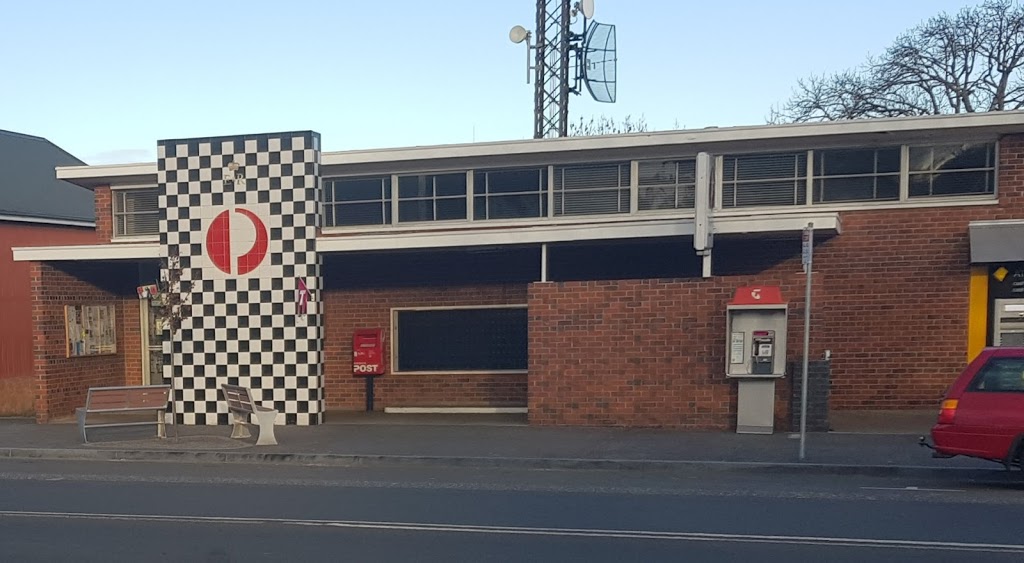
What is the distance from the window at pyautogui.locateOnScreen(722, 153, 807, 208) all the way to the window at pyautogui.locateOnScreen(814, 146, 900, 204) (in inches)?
11.3

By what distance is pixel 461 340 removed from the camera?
15.5 metres

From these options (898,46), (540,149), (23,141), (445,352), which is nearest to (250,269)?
(445,352)

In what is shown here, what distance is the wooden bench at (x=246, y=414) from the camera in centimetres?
1195

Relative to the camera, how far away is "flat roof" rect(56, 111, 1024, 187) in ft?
41.4

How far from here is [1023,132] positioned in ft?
41.7

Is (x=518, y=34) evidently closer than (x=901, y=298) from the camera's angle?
No

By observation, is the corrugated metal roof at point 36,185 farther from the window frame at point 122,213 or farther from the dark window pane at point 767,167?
the dark window pane at point 767,167

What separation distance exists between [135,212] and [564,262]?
8518 mm

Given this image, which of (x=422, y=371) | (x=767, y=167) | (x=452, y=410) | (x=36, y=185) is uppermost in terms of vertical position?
(x=36, y=185)

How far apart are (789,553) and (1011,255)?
8768 millimetres

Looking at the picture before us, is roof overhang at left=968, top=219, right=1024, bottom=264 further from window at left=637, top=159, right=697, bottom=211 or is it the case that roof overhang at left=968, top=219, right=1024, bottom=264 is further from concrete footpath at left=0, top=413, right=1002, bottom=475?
window at left=637, top=159, right=697, bottom=211

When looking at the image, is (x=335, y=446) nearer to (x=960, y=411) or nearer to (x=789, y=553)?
(x=789, y=553)

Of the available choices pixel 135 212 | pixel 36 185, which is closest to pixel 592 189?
pixel 135 212

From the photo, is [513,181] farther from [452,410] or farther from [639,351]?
[452,410]
